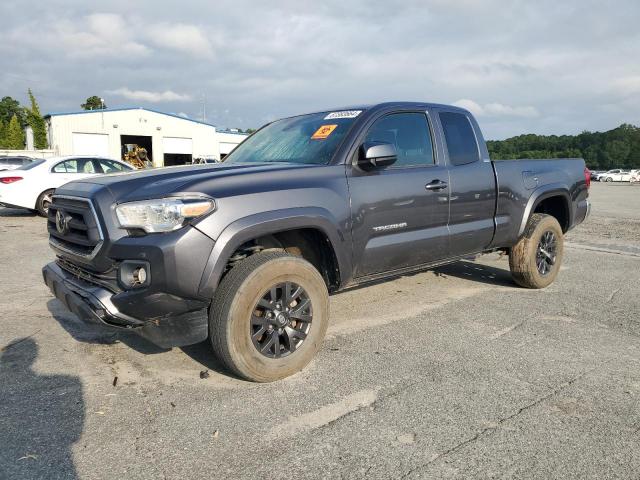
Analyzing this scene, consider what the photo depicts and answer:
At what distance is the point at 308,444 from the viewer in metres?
2.50

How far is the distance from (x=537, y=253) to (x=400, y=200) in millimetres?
2421

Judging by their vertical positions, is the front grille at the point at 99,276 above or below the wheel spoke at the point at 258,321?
above

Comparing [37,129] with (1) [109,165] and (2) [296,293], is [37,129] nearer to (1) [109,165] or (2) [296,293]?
(1) [109,165]

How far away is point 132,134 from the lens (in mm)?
35594

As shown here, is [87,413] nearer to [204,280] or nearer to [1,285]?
[204,280]

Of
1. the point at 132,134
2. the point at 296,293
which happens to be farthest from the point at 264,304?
the point at 132,134

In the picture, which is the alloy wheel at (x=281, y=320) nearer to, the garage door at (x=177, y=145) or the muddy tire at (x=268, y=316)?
the muddy tire at (x=268, y=316)

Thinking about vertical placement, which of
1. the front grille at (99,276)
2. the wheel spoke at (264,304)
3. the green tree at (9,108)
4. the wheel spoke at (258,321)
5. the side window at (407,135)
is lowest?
the wheel spoke at (258,321)

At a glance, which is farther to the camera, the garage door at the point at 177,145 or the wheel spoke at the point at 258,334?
the garage door at the point at 177,145

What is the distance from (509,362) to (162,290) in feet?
8.10

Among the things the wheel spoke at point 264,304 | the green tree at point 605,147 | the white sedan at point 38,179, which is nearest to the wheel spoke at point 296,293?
the wheel spoke at point 264,304

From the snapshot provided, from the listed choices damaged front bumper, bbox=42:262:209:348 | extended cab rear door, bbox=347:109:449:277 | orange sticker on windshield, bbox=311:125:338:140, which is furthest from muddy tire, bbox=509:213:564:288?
damaged front bumper, bbox=42:262:209:348

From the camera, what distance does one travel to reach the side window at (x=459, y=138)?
15.2 ft

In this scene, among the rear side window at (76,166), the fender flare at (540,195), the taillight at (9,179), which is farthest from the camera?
the rear side window at (76,166)
